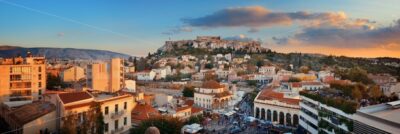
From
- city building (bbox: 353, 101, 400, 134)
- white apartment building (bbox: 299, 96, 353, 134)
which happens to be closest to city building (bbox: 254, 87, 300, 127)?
white apartment building (bbox: 299, 96, 353, 134)

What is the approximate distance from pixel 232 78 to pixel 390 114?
4862cm

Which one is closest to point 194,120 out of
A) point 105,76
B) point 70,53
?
point 105,76

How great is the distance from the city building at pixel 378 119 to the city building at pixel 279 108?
39.4ft

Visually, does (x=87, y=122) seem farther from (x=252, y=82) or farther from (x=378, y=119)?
(x=252, y=82)

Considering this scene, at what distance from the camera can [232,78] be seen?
61.5 m

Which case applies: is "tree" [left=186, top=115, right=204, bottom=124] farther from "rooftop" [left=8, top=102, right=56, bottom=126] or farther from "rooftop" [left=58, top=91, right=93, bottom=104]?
"rooftop" [left=8, top=102, right=56, bottom=126]

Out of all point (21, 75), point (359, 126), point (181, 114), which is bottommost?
point (181, 114)

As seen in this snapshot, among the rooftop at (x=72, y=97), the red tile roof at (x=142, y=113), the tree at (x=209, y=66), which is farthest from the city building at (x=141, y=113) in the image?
the tree at (x=209, y=66)

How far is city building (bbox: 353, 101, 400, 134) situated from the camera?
11.8m

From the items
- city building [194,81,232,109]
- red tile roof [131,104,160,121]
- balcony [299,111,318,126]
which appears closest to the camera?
red tile roof [131,104,160,121]

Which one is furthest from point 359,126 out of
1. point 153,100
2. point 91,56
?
point 91,56

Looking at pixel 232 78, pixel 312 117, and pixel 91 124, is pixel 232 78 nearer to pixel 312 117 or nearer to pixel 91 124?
pixel 312 117

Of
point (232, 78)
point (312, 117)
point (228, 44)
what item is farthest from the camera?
point (228, 44)

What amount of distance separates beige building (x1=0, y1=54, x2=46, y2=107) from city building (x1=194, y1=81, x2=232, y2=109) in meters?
17.8
